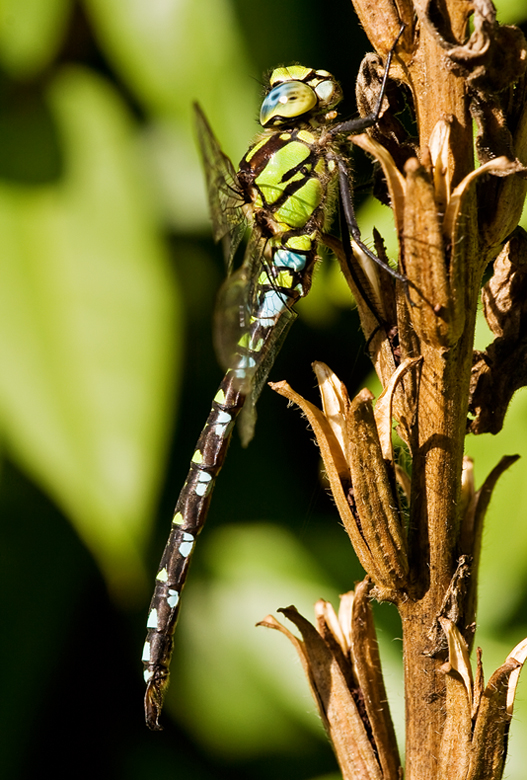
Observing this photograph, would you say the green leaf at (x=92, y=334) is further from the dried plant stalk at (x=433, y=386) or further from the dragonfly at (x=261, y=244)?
the dried plant stalk at (x=433, y=386)

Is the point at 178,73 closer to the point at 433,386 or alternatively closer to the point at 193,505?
the point at 193,505

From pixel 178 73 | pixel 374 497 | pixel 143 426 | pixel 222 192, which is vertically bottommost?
pixel 374 497

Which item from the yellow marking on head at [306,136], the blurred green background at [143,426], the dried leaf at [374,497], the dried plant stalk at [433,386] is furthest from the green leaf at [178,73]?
the dried leaf at [374,497]

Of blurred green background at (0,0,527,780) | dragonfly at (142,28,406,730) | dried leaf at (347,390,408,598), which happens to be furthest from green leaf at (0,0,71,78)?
dried leaf at (347,390,408,598)

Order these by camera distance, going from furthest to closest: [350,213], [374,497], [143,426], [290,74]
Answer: [143,426]
[290,74]
[350,213]
[374,497]

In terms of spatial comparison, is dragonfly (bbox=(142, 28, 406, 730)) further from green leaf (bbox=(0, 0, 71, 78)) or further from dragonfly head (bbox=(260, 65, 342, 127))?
green leaf (bbox=(0, 0, 71, 78))

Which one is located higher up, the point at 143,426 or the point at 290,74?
the point at 290,74

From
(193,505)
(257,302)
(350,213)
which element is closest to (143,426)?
(193,505)
